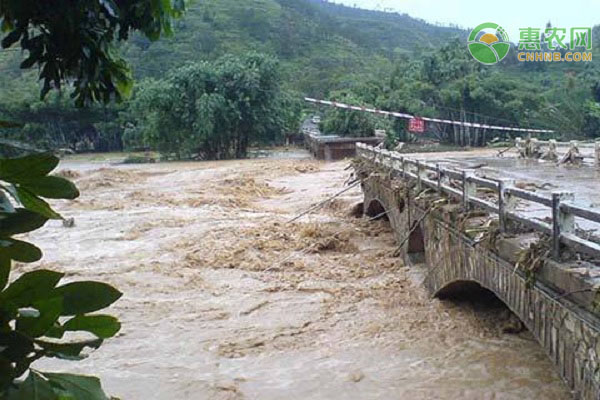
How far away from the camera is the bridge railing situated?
4754 millimetres

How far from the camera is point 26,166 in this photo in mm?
1083

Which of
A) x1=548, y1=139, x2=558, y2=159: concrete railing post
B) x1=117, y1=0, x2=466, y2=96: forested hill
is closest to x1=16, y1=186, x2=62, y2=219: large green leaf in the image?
x1=548, y1=139, x2=558, y2=159: concrete railing post

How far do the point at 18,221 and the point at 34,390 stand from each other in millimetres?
310

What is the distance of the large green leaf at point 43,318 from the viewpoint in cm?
106

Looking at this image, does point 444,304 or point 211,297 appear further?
point 211,297

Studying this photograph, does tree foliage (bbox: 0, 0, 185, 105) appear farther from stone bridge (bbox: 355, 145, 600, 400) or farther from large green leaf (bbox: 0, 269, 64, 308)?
stone bridge (bbox: 355, 145, 600, 400)

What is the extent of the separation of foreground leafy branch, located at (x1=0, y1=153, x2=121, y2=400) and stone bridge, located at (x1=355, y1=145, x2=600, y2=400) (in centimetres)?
400

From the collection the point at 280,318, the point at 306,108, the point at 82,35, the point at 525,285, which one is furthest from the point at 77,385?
the point at 306,108

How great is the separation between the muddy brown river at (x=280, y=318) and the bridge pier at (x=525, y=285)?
100 cm

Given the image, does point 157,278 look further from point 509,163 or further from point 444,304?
point 509,163

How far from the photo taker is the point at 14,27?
6.31 feet

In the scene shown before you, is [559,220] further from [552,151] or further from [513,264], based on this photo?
[552,151]

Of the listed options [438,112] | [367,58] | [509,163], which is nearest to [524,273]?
[509,163]

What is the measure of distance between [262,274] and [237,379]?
499 centimetres
